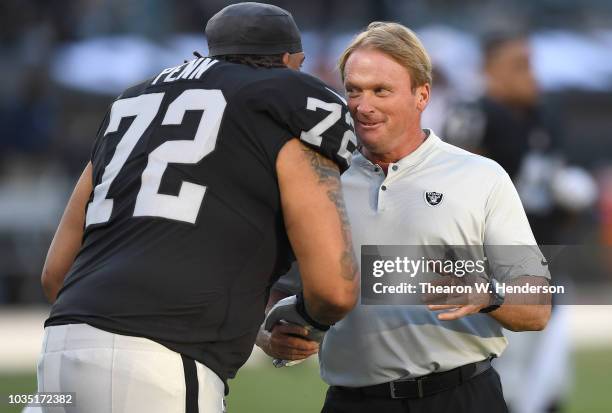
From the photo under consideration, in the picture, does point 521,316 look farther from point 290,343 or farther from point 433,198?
point 290,343

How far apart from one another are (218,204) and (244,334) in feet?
1.26

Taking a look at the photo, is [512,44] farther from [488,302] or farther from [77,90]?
[77,90]

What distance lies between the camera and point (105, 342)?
307 cm

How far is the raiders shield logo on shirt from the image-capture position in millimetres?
3654

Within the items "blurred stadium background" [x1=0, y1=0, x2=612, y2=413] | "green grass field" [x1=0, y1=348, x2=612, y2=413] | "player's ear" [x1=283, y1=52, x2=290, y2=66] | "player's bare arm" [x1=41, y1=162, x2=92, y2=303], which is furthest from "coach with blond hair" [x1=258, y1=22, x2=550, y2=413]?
"blurred stadium background" [x1=0, y1=0, x2=612, y2=413]

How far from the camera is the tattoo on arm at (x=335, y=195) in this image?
10.4 feet

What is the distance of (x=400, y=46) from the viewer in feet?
12.1

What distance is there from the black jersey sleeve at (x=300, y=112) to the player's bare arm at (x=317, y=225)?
37 millimetres

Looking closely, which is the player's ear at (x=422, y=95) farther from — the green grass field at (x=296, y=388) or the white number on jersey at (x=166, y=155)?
the green grass field at (x=296, y=388)

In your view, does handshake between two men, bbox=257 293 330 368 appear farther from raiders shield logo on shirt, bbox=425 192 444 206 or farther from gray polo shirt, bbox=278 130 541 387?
raiders shield logo on shirt, bbox=425 192 444 206

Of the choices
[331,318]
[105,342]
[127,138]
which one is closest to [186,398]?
[105,342]

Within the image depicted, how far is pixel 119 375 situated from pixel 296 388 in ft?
20.1

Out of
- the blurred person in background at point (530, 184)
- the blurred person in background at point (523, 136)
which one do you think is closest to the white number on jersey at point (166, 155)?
the blurred person in background at point (523, 136)

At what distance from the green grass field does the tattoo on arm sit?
4.27 meters
